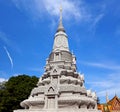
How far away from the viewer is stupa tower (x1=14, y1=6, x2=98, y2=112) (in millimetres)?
26156

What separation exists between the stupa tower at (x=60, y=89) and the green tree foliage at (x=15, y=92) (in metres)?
10.0

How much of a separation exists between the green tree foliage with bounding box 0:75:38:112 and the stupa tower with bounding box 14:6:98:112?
1001cm

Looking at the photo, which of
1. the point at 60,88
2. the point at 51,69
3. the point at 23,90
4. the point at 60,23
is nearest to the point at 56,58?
the point at 51,69

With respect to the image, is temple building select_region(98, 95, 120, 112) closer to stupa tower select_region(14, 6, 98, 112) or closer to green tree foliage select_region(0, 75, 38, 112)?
stupa tower select_region(14, 6, 98, 112)

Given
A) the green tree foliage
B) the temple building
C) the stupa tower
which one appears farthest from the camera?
the temple building

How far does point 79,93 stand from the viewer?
27.8m

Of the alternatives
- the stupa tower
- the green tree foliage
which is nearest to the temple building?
the stupa tower

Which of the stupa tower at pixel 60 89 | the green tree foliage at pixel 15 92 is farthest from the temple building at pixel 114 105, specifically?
the green tree foliage at pixel 15 92

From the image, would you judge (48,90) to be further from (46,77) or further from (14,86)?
(14,86)

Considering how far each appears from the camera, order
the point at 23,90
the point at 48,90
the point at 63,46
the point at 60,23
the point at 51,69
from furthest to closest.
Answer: the point at 23,90
the point at 60,23
the point at 63,46
the point at 51,69
the point at 48,90

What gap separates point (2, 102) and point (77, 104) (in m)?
20.1

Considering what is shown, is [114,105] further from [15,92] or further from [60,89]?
[60,89]

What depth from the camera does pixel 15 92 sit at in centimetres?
4081

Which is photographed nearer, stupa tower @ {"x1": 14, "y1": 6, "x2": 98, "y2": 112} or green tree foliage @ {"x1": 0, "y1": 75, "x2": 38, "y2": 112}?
stupa tower @ {"x1": 14, "y1": 6, "x2": 98, "y2": 112}
